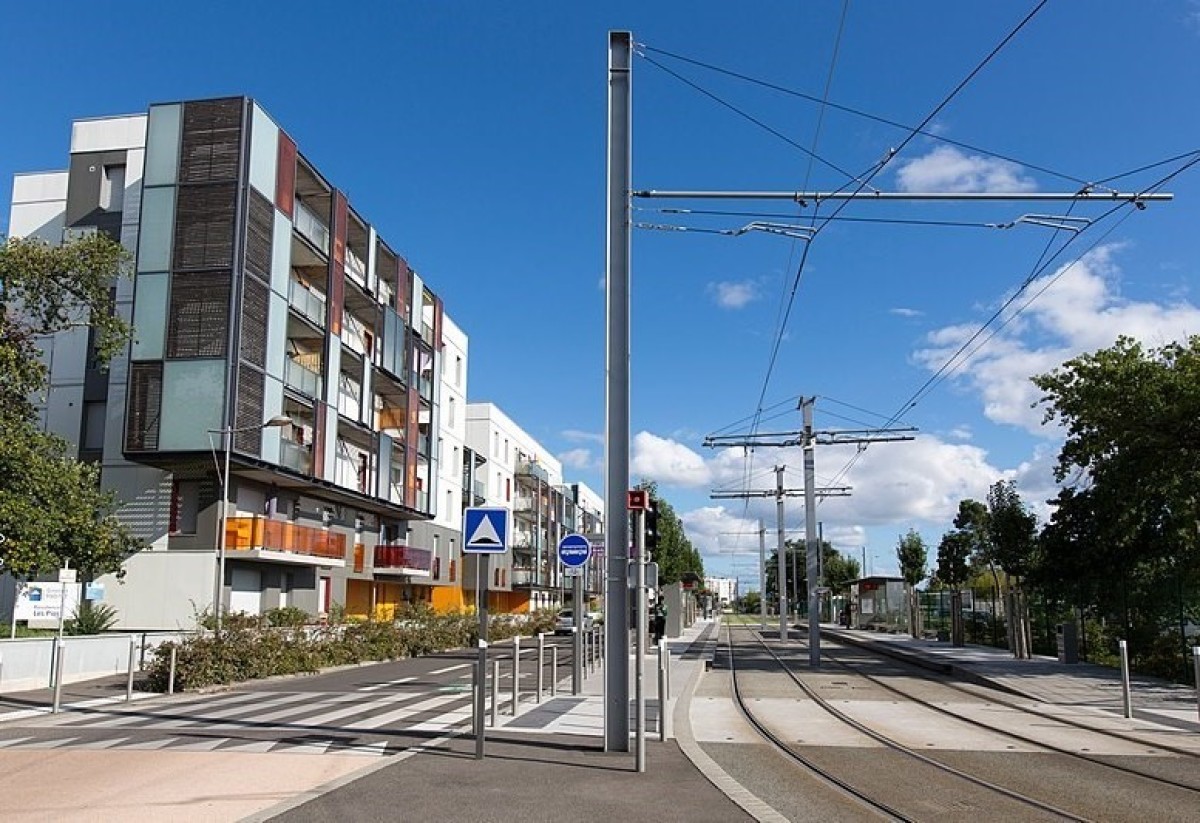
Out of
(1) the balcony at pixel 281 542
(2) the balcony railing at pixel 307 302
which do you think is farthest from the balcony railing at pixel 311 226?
(1) the balcony at pixel 281 542

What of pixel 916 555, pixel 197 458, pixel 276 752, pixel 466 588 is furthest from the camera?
pixel 916 555

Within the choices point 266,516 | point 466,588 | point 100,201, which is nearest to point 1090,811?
point 266,516

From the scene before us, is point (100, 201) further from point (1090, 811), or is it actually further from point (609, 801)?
point (1090, 811)

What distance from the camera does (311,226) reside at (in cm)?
3891

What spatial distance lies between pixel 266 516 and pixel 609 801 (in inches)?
1166

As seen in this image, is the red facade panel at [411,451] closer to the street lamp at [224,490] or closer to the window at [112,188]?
the street lamp at [224,490]

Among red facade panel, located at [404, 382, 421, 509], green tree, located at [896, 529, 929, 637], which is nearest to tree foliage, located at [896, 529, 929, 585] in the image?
green tree, located at [896, 529, 929, 637]

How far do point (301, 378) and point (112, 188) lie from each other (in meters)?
9.31

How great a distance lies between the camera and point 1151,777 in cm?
1060

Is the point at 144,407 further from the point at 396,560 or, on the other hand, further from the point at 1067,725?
the point at 1067,725

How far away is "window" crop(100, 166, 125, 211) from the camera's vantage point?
36.4 m

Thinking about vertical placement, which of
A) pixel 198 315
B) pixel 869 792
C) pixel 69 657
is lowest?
pixel 869 792

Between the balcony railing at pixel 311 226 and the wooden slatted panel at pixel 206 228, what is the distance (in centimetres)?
439

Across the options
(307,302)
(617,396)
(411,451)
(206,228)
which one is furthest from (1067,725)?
(411,451)
